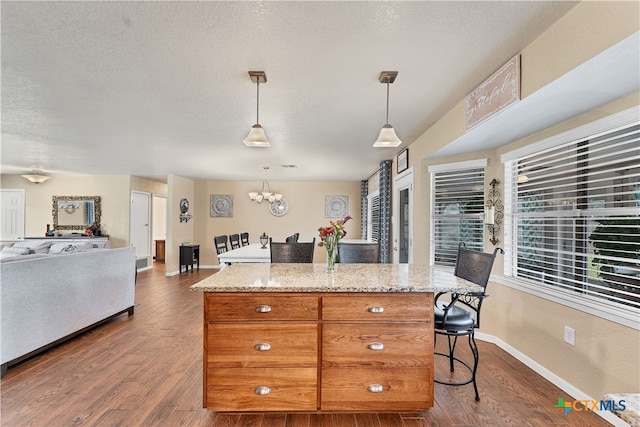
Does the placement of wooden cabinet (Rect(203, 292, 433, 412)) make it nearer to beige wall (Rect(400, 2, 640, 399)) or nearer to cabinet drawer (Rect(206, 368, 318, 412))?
cabinet drawer (Rect(206, 368, 318, 412))

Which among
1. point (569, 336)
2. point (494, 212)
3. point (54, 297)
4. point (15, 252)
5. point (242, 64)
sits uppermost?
point (242, 64)

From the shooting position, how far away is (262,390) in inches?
72.8

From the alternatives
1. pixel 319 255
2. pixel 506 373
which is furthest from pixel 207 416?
pixel 319 255

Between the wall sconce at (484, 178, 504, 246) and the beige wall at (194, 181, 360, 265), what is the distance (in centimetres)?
482

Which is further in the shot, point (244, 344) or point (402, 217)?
point (402, 217)

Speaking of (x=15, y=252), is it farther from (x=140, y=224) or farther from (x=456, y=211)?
(x=456, y=211)

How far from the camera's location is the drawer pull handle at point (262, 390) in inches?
72.7

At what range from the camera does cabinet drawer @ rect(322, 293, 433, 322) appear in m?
1.88

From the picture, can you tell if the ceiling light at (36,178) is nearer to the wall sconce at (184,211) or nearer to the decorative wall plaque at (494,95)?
the wall sconce at (184,211)

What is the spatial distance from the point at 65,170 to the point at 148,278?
2888mm

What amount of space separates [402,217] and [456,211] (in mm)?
1167

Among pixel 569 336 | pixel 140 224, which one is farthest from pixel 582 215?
pixel 140 224

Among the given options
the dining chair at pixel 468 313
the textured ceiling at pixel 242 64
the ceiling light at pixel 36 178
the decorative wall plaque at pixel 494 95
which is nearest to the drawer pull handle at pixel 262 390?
the dining chair at pixel 468 313

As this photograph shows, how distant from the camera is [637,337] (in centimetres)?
179
